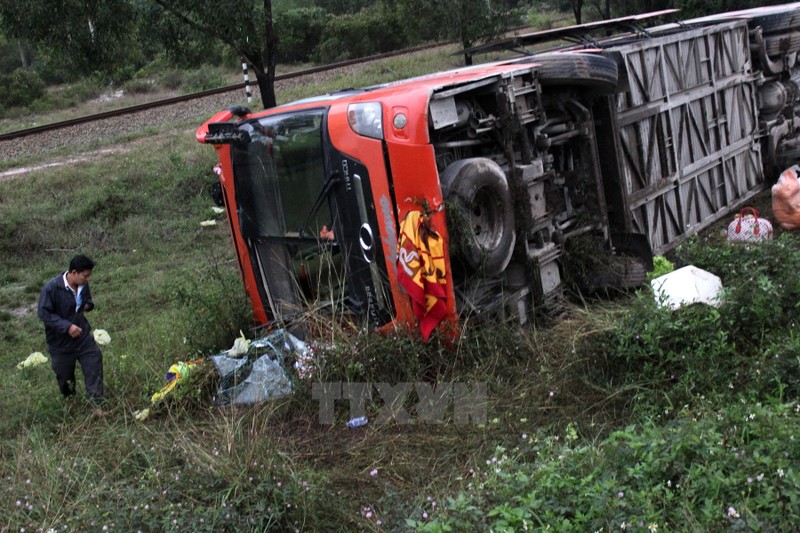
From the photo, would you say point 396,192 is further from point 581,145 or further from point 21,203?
point 21,203

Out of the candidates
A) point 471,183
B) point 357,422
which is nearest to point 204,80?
point 471,183

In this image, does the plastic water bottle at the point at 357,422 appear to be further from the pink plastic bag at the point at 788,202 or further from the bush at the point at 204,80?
A: the bush at the point at 204,80

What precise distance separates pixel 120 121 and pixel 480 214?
13.5m

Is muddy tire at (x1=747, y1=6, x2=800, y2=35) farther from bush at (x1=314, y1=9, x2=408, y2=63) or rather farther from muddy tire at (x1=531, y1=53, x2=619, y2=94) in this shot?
bush at (x1=314, y1=9, x2=408, y2=63)

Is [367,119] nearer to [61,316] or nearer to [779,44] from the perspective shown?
[61,316]

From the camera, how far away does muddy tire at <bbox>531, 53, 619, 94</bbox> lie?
696 cm

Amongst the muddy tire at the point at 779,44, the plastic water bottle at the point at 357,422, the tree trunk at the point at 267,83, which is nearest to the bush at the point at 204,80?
the tree trunk at the point at 267,83

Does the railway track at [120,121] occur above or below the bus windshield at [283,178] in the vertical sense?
above

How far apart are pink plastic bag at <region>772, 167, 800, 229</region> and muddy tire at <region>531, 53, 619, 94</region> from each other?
8.96 ft

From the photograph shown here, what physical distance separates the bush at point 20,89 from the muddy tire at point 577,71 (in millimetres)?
20844

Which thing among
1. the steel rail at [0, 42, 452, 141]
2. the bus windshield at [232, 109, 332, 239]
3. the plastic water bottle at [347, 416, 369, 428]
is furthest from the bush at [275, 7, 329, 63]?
the plastic water bottle at [347, 416, 369, 428]

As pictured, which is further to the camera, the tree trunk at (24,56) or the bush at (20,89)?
the tree trunk at (24,56)

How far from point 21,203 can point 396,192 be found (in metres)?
8.45

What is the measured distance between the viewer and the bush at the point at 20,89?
24625mm
